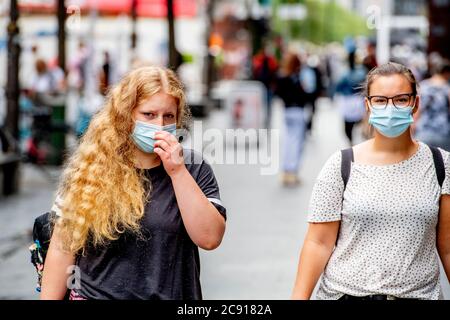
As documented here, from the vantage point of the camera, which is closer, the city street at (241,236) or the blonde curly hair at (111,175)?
the blonde curly hair at (111,175)

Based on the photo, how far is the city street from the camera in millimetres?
Result: 8492

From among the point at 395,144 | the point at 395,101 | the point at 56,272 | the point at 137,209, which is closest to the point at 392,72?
the point at 395,101

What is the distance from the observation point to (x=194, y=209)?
11.7 ft

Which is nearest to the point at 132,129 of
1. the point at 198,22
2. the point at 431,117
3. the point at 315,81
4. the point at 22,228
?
the point at 431,117

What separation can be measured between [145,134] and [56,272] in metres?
0.56

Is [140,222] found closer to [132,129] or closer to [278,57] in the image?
[132,129]

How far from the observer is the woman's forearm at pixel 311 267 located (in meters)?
3.96

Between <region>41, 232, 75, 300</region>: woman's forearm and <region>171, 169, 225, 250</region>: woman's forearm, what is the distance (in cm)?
43

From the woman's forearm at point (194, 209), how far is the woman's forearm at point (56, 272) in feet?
1.41

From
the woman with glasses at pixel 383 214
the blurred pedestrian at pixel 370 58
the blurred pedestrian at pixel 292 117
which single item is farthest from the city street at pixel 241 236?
the woman with glasses at pixel 383 214

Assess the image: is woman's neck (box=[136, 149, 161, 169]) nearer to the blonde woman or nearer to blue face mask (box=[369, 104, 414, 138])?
the blonde woman

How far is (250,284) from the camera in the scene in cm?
853

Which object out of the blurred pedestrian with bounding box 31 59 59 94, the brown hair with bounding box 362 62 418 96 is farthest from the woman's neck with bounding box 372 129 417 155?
the blurred pedestrian with bounding box 31 59 59 94

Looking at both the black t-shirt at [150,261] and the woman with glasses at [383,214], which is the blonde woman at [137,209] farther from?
the woman with glasses at [383,214]
